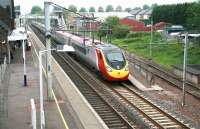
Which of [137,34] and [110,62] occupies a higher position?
[137,34]

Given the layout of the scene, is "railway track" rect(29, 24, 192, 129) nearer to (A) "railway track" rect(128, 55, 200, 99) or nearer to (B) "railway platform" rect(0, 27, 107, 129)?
(B) "railway platform" rect(0, 27, 107, 129)

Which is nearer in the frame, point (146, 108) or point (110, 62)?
point (146, 108)

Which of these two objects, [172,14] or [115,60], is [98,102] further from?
[172,14]

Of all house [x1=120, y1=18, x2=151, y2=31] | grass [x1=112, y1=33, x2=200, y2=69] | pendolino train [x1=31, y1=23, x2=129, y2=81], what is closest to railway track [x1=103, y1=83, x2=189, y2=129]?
pendolino train [x1=31, y1=23, x2=129, y2=81]

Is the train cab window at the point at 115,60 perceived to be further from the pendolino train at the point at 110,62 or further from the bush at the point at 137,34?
the bush at the point at 137,34

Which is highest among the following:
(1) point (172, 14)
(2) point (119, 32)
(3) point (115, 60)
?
(1) point (172, 14)

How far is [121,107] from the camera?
26.2m

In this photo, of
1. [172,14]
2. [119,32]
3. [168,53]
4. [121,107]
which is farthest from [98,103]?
[172,14]

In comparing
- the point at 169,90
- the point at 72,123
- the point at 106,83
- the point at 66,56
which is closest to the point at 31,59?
the point at 66,56

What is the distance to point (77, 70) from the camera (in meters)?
41.7

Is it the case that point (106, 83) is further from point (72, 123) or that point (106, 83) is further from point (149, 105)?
point (72, 123)

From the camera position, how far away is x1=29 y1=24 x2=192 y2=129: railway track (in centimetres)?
2253

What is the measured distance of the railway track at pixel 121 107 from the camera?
2253cm

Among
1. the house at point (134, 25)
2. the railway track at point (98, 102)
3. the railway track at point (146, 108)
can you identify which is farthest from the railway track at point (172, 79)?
the house at point (134, 25)
